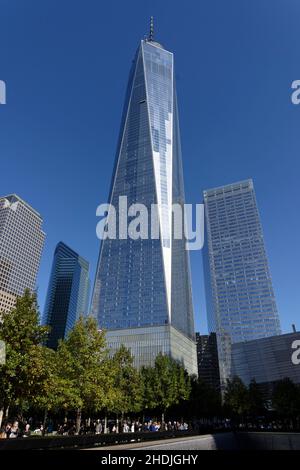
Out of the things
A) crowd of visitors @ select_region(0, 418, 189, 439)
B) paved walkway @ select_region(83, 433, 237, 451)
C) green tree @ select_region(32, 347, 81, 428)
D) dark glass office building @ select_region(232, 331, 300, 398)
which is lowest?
paved walkway @ select_region(83, 433, 237, 451)

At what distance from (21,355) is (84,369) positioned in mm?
13686

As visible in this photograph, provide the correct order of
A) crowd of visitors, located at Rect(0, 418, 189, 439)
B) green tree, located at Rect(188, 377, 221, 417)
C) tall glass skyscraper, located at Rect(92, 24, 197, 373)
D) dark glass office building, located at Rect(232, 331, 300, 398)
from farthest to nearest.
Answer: dark glass office building, located at Rect(232, 331, 300, 398), tall glass skyscraper, located at Rect(92, 24, 197, 373), green tree, located at Rect(188, 377, 221, 417), crowd of visitors, located at Rect(0, 418, 189, 439)

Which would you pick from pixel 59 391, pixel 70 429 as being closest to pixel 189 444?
pixel 59 391

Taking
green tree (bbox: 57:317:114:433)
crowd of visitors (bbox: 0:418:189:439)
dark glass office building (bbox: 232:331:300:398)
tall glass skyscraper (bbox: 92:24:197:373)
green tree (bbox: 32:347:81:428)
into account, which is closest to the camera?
green tree (bbox: 32:347:81:428)

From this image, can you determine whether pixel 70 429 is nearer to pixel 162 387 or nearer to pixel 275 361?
pixel 162 387

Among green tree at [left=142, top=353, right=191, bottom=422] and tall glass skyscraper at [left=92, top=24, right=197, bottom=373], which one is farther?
tall glass skyscraper at [left=92, top=24, right=197, bottom=373]

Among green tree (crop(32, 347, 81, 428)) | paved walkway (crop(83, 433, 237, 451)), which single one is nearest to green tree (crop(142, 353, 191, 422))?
green tree (crop(32, 347, 81, 428))

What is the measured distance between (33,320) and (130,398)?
34215 millimetres

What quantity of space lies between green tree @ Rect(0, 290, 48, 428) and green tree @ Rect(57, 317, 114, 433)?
35.5 feet

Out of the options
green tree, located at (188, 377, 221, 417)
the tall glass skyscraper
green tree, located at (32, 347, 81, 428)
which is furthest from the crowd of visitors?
the tall glass skyscraper

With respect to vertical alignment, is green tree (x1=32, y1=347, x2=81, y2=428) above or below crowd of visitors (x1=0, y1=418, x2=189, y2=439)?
above

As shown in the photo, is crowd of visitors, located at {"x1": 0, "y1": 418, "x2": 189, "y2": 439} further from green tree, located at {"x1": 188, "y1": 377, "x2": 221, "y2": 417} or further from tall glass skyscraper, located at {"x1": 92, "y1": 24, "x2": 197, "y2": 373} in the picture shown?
tall glass skyscraper, located at {"x1": 92, "y1": 24, "x2": 197, "y2": 373}

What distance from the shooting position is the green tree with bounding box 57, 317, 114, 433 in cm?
3956

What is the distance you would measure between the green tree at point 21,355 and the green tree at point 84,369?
35.5 feet
